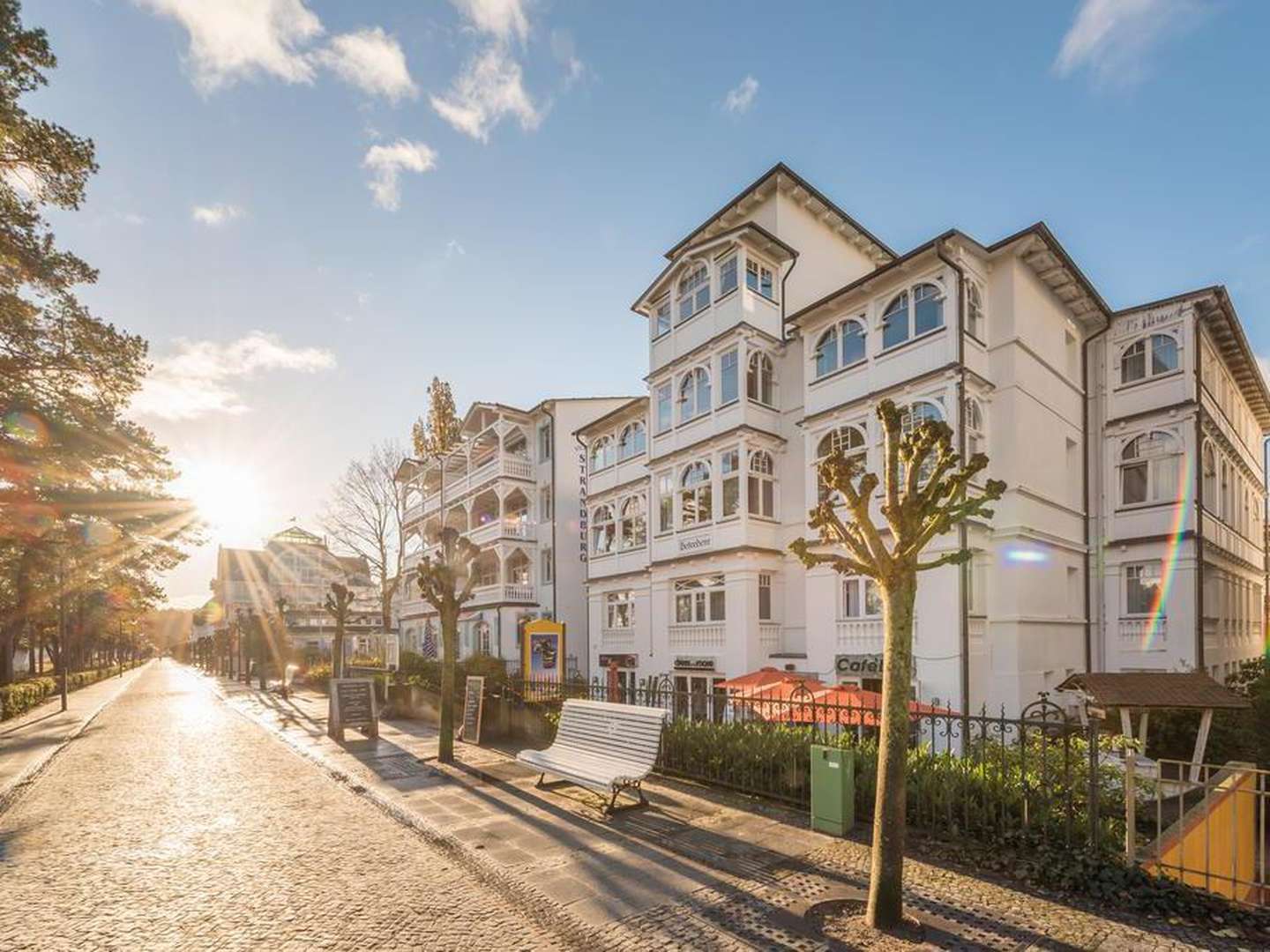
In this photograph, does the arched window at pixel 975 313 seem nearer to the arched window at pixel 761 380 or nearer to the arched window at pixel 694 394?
the arched window at pixel 761 380

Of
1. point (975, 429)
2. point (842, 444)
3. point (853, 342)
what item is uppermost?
point (853, 342)

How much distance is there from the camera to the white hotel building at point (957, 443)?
16812mm

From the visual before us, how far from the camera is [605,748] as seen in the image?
32.5 feet

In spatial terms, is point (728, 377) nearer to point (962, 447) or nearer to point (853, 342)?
point (853, 342)

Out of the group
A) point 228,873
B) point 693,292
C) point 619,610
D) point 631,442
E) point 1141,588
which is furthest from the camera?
point 631,442

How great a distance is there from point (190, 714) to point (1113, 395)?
32.4m

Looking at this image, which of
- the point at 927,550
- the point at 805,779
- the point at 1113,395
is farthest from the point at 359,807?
the point at 1113,395

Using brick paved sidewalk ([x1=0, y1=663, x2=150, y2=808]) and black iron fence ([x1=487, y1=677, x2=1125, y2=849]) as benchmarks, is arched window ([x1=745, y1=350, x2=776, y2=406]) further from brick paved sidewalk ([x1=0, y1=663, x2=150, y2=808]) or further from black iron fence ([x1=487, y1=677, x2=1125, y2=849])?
brick paved sidewalk ([x1=0, y1=663, x2=150, y2=808])

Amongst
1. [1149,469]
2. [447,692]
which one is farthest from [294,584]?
[1149,469]

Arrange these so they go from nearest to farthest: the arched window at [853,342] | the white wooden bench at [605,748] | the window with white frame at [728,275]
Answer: the white wooden bench at [605,748]
the arched window at [853,342]
the window with white frame at [728,275]

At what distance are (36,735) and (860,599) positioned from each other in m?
23.4

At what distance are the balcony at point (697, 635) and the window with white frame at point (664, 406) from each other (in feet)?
21.8

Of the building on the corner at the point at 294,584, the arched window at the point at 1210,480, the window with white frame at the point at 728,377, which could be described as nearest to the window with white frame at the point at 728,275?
the window with white frame at the point at 728,377

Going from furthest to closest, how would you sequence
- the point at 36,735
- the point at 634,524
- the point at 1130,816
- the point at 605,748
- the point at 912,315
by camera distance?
the point at 634,524 < the point at 36,735 < the point at 912,315 < the point at 605,748 < the point at 1130,816
